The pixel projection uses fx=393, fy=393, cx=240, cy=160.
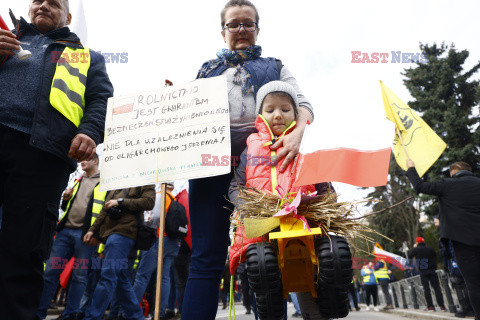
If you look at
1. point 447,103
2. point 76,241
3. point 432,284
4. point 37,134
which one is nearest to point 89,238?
point 76,241

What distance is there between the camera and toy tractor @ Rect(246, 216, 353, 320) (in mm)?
1667

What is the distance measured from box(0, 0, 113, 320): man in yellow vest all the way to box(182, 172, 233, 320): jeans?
0.74 m

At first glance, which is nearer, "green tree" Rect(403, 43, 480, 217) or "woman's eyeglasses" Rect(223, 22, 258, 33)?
"woman's eyeglasses" Rect(223, 22, 258, 33)

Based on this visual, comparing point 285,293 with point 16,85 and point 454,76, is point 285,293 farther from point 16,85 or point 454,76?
point 454,76

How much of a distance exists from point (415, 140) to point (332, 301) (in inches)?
157

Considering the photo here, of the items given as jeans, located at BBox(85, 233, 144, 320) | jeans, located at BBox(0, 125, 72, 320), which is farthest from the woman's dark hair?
jeans, located at BBox(85, 233, 144, 320)

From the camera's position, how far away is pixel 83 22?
4.09m

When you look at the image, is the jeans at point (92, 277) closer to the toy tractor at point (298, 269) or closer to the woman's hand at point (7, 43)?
the woman's hand at point (7, 43)

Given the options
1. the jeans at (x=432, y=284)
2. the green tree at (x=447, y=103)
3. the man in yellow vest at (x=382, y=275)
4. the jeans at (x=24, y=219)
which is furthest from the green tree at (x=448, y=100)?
the jeans at (x=24, y=219)

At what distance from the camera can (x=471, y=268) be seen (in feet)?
14.6

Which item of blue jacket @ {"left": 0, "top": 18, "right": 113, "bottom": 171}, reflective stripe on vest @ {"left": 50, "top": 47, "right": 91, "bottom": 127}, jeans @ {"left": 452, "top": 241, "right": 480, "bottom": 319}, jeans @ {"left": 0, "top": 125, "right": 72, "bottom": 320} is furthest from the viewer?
jeans @ {"left": 452, "top": 241, "right": 480, "bottom": 319}

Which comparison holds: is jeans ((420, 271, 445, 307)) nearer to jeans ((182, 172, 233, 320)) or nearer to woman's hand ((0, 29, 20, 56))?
jeans ((182, 172, 233, 320))

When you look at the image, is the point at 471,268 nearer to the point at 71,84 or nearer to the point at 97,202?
the point at 71,84

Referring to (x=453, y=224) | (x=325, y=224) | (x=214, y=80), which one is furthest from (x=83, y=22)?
(x=453, y=224)
